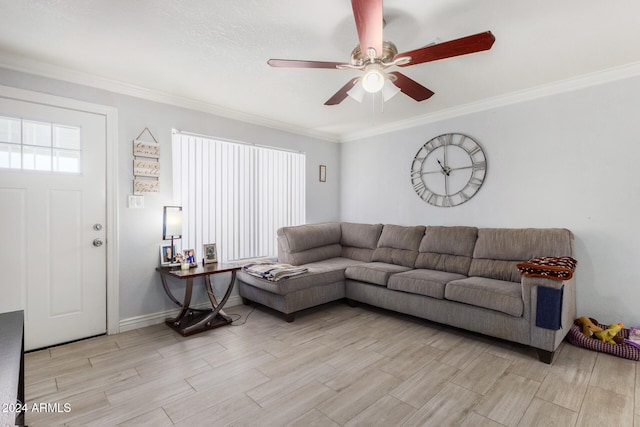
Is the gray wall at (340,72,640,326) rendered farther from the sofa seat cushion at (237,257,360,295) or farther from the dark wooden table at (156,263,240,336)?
the dark wooden table at (156,263,240,336)

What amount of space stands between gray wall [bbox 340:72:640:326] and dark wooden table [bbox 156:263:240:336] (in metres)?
2.85

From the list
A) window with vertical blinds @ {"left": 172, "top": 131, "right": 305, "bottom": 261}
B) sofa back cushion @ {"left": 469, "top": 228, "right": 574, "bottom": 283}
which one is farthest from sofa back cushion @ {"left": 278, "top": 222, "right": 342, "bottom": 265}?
sofa back cushion @ {"left": 469, "top": 228, "right": 574, "bottom": 283}

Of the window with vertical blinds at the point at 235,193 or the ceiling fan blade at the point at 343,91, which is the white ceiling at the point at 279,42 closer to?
the ceiling fan blade at the point at 343,91

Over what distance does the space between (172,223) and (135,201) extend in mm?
421

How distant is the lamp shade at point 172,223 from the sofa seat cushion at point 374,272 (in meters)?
2.03

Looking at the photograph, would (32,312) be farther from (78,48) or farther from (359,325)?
(359,325)

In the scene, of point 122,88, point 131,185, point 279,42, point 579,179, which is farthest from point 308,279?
point 579,179

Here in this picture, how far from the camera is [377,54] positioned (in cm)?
191

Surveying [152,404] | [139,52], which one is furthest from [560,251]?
[139,52]

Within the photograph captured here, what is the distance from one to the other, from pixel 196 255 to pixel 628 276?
4.34 m

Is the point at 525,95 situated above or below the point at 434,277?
above

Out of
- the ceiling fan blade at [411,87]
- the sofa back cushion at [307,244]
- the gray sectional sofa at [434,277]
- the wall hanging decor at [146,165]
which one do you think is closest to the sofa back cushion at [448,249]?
the gray sectional sofa at [434,277]

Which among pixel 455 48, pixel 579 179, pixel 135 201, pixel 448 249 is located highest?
pixel 455 48

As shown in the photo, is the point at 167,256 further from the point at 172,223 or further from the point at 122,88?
the point at 122,88
